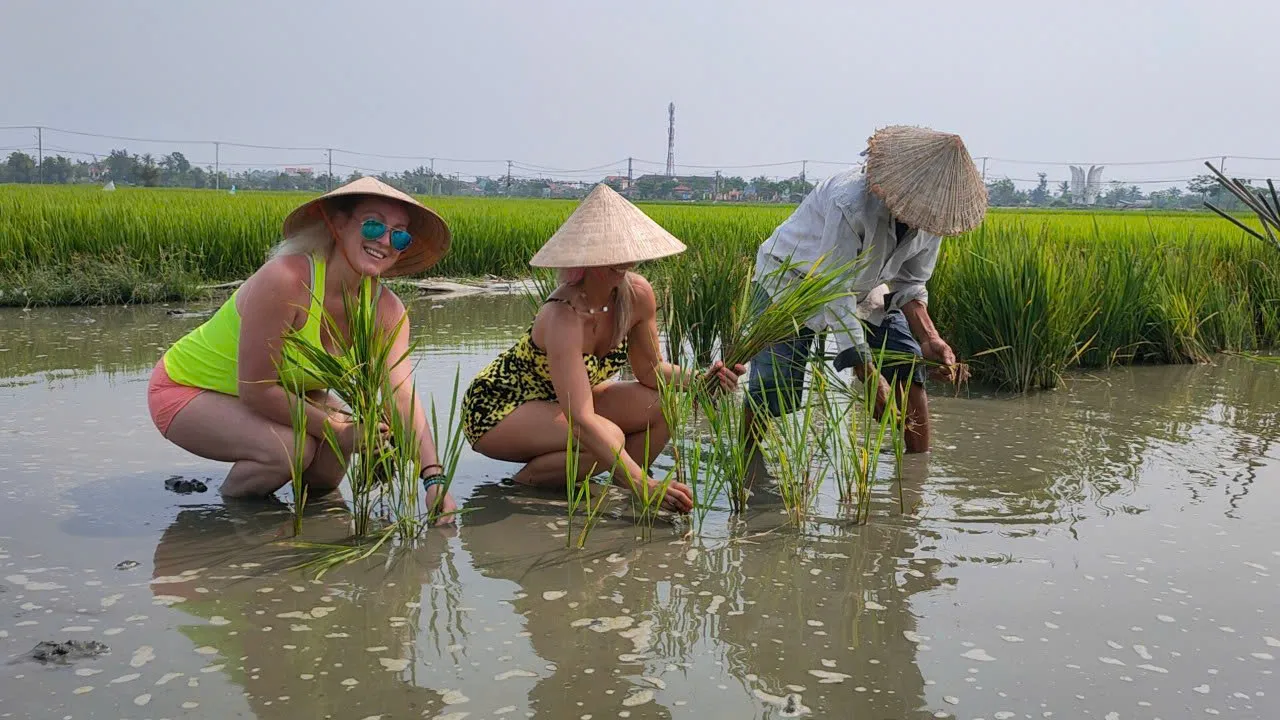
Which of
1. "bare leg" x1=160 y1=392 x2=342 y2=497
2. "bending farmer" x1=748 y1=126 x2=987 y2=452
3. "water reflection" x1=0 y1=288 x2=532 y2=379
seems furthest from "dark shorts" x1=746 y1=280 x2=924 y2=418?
"water reflection" x1=0 y1=288 x2=532 y2=379

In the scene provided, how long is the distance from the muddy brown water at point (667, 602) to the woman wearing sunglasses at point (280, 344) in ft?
0.57

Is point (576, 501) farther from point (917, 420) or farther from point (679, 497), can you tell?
point (917, 420)

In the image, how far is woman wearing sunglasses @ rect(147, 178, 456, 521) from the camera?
116 inches

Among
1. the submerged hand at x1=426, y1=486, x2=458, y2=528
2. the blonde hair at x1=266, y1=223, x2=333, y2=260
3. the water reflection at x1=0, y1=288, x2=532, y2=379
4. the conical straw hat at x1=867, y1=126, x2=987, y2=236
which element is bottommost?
the submerged hand at x1=426, y1=486, x2=458, y2=528

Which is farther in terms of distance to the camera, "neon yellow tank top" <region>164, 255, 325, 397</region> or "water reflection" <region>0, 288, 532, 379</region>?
"water reflection" <region>0, 288, 532, 379</region>

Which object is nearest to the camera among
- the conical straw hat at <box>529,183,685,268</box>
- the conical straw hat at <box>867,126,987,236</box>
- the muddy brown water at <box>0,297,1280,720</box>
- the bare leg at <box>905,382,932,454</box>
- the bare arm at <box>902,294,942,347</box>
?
the muddy brown water at <box>0,297,1280,720</box>

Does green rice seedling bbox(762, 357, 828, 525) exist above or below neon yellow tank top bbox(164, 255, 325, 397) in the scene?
below

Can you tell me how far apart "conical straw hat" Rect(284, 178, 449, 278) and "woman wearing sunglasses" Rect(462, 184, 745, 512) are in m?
0.36

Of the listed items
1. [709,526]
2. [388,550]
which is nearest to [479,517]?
[388,550]

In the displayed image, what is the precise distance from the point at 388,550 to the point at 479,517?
395mm

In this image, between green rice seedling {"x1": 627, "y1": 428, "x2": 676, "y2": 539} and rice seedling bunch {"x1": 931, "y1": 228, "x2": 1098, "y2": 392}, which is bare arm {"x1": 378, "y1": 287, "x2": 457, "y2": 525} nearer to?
green rice seedling {"x1": 627, "y1": 428, "x2": 676, "y2": 539}

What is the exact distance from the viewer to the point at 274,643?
7.57 feet

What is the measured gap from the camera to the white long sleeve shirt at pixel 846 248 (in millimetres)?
3402

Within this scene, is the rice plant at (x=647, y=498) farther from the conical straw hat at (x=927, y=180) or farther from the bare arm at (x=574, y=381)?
the conical straw hat at (x=927, y=180)
